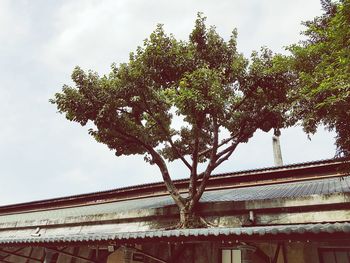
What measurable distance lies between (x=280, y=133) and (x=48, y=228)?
11.3 m

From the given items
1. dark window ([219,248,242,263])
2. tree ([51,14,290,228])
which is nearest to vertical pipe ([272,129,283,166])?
tree ([51,14,290,228])

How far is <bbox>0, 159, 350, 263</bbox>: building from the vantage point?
6484mm

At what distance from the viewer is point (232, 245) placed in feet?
22.4

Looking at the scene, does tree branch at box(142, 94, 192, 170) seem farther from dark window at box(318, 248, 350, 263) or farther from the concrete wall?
dark window at box(318, 248, 350, 263)

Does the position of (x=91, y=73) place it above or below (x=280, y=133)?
above

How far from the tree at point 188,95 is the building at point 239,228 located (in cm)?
111

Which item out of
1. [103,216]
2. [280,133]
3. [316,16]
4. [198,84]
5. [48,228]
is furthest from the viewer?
[48,228]

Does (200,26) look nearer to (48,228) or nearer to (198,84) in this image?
(198,84)

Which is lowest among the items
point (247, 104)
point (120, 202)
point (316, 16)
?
point (120, 202)

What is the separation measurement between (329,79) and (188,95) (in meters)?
4.03

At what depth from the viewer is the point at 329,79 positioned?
6965 mm

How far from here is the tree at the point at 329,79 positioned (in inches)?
270

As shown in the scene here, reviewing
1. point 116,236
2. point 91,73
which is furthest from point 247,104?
point 116,236

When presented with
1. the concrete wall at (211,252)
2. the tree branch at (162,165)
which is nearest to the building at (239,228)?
the concrete wall at (211,252)
